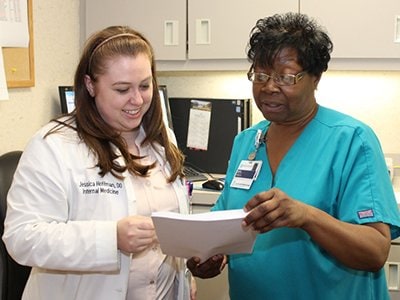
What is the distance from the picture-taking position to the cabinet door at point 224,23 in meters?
2.50

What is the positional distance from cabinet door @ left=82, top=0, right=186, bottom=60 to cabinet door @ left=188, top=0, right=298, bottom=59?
0.17 feet

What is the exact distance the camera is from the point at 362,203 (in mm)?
1291

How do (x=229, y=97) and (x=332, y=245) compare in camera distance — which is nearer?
(x=332, y=245)

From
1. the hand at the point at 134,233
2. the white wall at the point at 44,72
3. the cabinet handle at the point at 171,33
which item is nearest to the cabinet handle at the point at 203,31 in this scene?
the cabinet handle at the point at 171,33

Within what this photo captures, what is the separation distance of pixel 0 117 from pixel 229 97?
4.10ft

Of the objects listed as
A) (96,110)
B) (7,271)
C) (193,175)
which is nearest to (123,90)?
(96,110)

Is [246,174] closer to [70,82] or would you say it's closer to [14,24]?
[14,24]

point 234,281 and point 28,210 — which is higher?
point 28,210

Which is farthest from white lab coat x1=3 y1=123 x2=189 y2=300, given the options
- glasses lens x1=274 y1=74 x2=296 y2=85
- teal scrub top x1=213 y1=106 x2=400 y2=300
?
glasses lens x1=274 y1=74 x2=296 y2=85

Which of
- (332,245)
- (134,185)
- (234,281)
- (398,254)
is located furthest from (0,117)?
(398,254)

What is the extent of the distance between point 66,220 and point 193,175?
1402mm

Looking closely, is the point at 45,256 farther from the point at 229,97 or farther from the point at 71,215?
the point at 229,97

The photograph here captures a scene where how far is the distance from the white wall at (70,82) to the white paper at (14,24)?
16cm

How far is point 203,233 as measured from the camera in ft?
4.01
